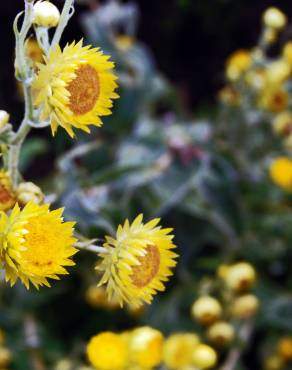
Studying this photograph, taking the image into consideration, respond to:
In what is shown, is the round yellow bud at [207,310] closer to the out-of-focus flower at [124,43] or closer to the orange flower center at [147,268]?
the orange flower center at [147,268]

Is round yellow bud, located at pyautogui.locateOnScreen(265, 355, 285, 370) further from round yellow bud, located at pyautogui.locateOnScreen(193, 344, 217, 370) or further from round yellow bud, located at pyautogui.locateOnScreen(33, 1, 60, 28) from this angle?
round yellow bud, located at pyautogui.locateOnScreen(33, 1, 60, 28)

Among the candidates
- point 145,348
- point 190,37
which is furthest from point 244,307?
point 190,37

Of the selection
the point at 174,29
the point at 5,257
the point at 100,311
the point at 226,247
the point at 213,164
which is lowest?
the point at 5,257

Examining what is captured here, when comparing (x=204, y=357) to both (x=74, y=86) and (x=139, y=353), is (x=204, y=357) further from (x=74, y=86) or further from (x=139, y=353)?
(x=74, y=86)

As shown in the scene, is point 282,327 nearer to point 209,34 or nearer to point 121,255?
point 121,255

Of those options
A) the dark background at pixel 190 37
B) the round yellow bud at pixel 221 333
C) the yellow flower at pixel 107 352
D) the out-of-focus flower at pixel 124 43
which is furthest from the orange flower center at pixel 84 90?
→ the dark background at pixel 190 37

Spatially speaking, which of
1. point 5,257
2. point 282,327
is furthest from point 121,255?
point 282,327

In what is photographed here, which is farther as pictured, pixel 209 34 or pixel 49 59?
pixel 209 34
